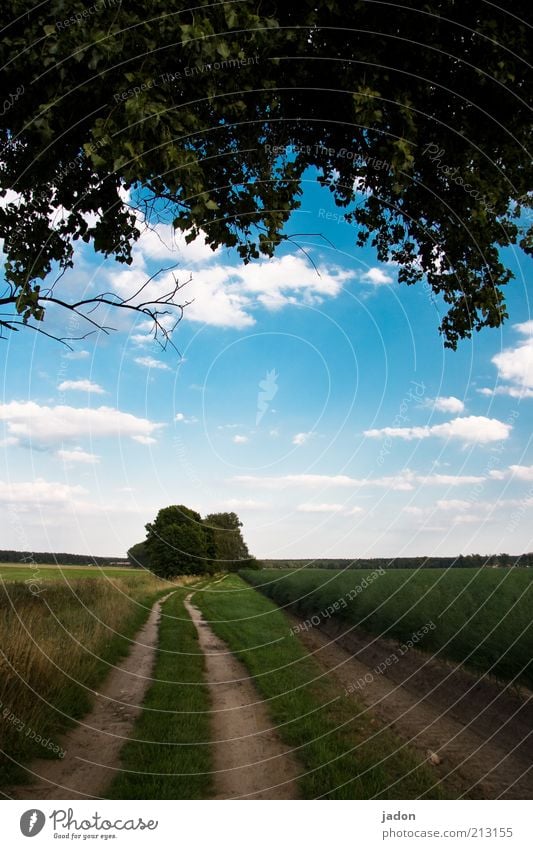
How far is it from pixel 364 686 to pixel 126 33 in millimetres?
14720

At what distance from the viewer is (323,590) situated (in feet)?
102

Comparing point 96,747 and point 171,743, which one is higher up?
point 171,743

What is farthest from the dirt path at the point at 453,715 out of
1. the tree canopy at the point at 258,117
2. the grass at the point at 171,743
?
the tree canopy at the point at 258,117

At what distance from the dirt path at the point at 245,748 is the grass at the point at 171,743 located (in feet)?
0.70

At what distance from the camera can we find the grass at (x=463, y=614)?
492 inches

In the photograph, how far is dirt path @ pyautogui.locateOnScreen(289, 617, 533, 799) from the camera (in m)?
8.11

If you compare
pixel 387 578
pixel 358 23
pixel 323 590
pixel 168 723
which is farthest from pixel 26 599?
pixel 358 23

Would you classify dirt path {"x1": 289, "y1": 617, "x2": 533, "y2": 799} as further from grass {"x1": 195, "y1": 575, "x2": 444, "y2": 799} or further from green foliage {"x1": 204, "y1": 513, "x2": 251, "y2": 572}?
green foliage {"x1": 204, "y1": 513, "x2": 251, "y2": 572}

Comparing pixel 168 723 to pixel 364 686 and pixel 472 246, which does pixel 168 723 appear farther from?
pixel 472 246

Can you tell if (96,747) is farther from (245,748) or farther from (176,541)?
(176,541)

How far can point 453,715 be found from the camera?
11.5 metres

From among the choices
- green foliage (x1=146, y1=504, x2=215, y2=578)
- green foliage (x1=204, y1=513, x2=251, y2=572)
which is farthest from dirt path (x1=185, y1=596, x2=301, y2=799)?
green foliage (x1=204, y1=513, x2=251, y2=572)
